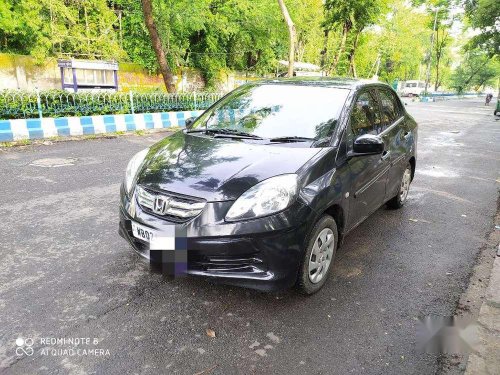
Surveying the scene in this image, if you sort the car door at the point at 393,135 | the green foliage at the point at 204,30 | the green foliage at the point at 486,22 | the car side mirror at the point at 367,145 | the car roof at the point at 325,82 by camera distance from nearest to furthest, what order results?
the car side mirror at the point at 367,145 < the car roof at the point at 325,82 < the car door at the point at 393,135 < the green foliage at the point at 204,30 < the green foliage at the point at 486,22

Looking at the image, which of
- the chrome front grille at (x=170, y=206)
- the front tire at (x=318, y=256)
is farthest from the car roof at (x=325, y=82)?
the chrome front grille at (x=170, y=206)

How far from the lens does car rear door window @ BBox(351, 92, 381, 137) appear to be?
11.9 ft

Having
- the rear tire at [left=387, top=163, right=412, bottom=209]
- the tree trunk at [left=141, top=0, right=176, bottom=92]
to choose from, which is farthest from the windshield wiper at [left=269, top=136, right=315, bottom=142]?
the tree trunk at [left=141, top=0, right=176, bottom=92]

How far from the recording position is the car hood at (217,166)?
2744 mm

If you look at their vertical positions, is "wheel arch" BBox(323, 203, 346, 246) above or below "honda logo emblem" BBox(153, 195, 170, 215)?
below

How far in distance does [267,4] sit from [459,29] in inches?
1383

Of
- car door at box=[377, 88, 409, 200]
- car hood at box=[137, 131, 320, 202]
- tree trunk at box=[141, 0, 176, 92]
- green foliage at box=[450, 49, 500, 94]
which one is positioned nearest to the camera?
car hood at box=[137, 131, 320, 202]

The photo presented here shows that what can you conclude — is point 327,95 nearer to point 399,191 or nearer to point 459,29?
point 399,191

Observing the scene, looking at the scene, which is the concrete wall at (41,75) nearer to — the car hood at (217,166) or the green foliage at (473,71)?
the car hood at (217,166)

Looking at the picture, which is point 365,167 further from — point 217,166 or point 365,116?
point 217,166

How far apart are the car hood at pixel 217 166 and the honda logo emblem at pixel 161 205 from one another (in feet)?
0.23

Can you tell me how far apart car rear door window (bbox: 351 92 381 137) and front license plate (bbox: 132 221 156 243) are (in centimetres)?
199

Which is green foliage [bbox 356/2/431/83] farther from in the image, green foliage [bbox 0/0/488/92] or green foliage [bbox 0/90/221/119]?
green foliage [bbox 0/90/221/119]

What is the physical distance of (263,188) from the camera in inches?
107
